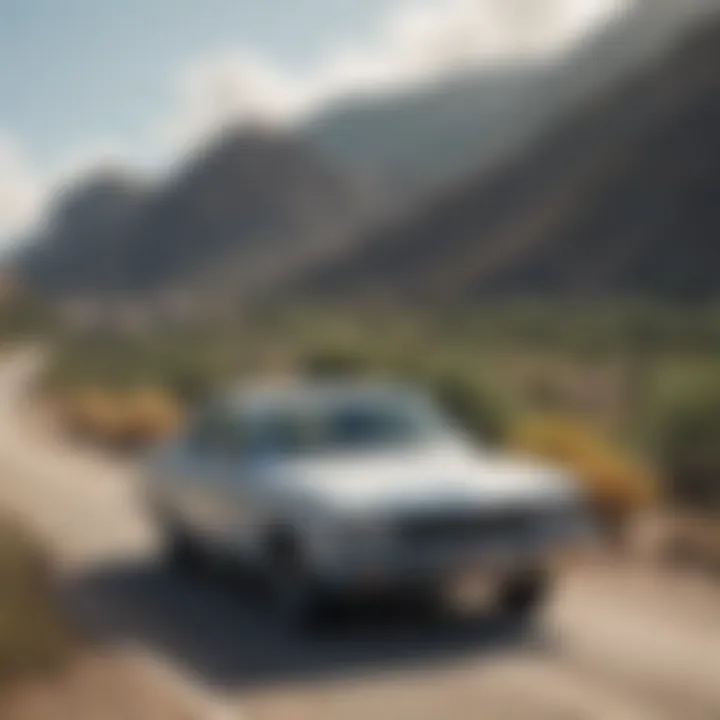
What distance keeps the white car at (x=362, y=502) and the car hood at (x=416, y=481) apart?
0.5 inches

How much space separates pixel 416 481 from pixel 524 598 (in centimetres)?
114

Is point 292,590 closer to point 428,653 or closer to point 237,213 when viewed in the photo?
point 428,653

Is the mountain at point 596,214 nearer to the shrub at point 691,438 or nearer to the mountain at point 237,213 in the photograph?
the mountain at point 237,213

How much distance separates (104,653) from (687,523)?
6.44m

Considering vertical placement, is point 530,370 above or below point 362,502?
above

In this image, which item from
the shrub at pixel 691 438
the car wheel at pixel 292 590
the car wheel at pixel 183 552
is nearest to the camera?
the car wheel at pixel 292 590

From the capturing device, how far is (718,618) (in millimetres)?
10461

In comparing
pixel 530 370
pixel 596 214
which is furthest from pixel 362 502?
pixel 596 214

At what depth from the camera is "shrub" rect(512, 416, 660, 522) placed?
47.5 ft

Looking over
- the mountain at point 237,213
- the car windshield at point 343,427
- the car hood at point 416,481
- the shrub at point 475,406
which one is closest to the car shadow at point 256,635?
the car hood at point 416,481

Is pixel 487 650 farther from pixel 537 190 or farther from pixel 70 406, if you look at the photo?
pixel 537 190

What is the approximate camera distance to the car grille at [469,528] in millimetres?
9555

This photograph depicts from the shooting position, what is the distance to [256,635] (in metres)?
10.2

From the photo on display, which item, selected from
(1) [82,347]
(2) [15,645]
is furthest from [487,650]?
(1) [82,347]
